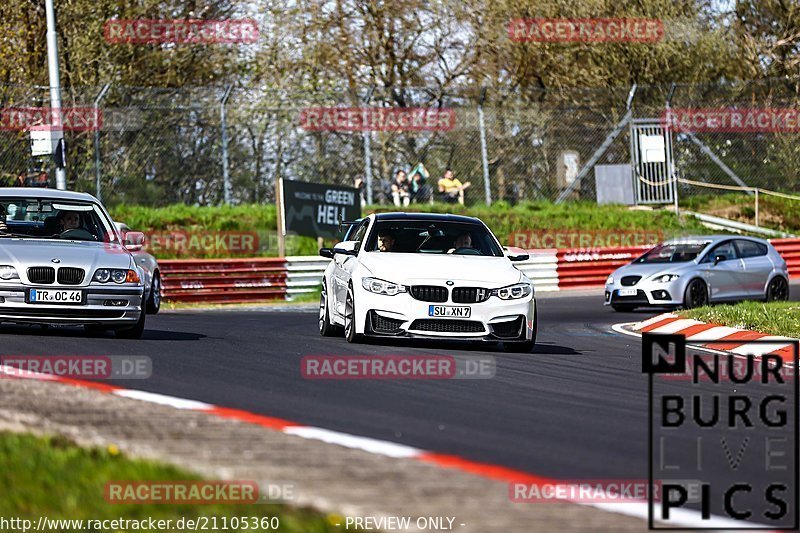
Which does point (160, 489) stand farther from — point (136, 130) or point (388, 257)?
point (136, 130)

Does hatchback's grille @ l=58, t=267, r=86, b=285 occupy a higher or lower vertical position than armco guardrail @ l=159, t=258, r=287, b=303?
higher

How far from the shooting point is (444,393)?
939 centimetres

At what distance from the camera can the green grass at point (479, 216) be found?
92.1 ft

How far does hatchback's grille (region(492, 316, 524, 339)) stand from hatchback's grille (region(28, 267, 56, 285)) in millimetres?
4226

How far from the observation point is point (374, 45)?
119 ft

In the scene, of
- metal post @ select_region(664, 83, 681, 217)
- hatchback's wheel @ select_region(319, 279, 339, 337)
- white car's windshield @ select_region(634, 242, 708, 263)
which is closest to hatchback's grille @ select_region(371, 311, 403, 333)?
hatchback's wheel @ select_region(319, 279, 339, 337)

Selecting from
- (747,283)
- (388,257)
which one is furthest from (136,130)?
(388,257)

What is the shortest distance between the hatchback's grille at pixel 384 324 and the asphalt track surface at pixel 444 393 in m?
0.20

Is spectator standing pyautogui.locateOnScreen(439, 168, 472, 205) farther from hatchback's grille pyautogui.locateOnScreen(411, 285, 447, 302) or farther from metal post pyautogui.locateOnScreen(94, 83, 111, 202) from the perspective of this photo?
hatchback's grille pyautogui.locateOnScreen(411, 285, 447, 302)

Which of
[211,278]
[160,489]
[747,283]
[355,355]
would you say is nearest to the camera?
[160,489]

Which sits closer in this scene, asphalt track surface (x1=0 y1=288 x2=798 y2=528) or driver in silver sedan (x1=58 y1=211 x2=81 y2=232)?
asphalt track surface (x1=0 y1=288 x2=798 y2=528)

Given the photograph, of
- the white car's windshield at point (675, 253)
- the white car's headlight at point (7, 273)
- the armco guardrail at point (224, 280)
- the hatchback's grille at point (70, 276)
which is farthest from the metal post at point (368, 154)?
the white car's headlight at point (7, 273)

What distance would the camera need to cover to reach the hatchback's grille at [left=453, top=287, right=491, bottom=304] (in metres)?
12.9

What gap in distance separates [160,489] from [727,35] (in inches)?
1398
